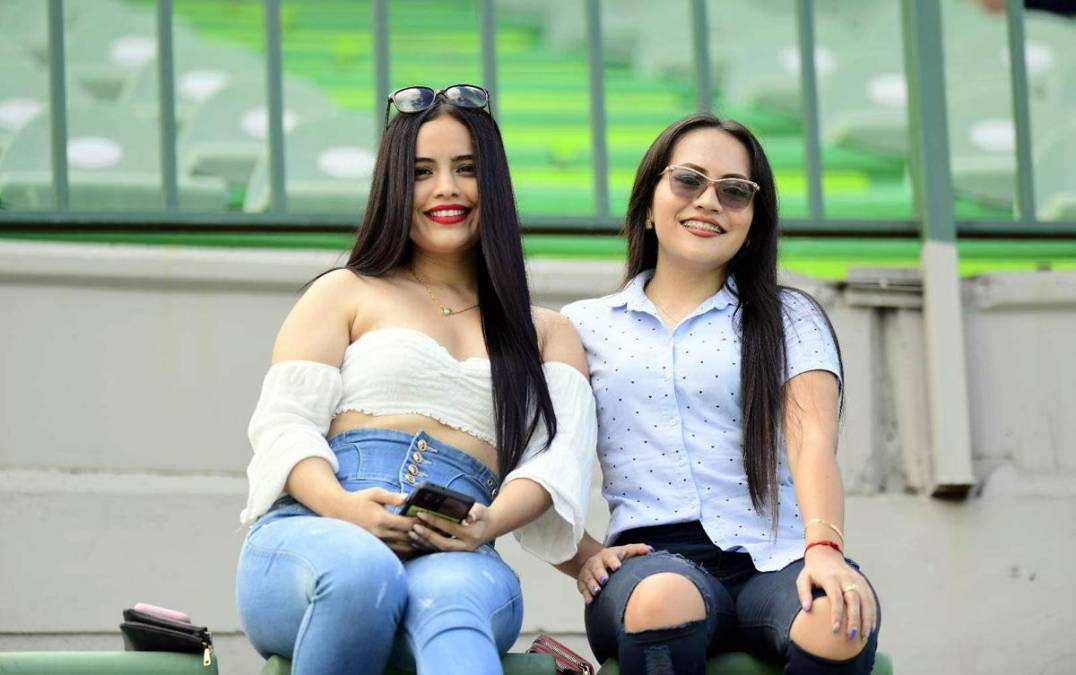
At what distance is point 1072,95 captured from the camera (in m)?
5.84

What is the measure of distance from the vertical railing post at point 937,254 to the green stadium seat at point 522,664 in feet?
6.36

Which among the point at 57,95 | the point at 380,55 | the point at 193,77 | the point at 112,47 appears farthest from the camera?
the point at 112,47

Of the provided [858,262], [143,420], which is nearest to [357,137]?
[143,420]

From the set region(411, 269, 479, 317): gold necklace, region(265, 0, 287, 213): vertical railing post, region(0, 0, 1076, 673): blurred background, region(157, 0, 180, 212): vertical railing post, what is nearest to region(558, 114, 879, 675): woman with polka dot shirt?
region(411, 269, 479, 317): gold necklace

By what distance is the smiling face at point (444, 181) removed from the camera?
353 centimetres

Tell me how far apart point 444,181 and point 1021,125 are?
2.30 metres

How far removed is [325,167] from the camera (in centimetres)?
519

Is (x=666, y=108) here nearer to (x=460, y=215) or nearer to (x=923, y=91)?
(x=923, y=91)

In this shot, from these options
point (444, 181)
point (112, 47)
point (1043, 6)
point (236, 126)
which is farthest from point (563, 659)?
point (1043, 6)

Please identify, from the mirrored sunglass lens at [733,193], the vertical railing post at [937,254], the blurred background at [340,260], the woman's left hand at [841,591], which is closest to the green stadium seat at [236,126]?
the blurred background at [340,260]

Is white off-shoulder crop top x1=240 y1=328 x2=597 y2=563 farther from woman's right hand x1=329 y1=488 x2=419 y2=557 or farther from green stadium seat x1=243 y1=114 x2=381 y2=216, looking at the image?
green stadium seat x1=243 y1=114 x2=381 y2=216

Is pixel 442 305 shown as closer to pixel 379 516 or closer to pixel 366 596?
pixel 379 516

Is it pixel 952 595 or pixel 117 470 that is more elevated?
pixel 117 470

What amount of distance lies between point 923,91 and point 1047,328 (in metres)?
0.73
